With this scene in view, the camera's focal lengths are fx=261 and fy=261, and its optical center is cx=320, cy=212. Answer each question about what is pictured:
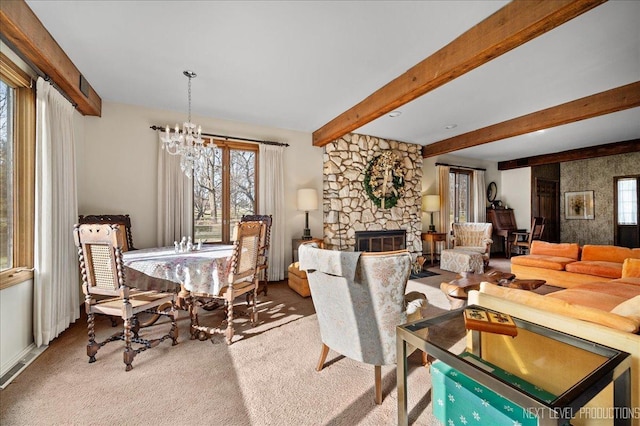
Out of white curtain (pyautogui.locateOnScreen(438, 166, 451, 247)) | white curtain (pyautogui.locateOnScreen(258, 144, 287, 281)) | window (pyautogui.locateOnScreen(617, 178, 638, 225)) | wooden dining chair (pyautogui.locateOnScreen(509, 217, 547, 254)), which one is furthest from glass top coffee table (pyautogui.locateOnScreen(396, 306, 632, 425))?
window (pyautogui.locateOnScreen(617, 178, 638, 225))

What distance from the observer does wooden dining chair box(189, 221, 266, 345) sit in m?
2.34

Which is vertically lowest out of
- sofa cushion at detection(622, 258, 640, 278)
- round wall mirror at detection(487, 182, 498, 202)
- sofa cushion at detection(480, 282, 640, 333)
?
sofa cushion at detection(622, 258, 640, 278)

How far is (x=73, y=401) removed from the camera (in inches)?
63.8

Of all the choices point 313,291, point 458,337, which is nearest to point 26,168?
point 313,291

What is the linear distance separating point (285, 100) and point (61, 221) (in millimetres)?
2741

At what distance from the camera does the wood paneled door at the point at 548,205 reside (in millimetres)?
6969

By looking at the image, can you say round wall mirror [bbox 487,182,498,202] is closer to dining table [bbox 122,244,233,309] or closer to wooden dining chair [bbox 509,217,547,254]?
wooden dining chair [bbox 509,217,547,254]

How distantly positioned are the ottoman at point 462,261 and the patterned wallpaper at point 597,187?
13.9 feet

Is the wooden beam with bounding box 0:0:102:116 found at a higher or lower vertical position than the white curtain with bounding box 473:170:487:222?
higher

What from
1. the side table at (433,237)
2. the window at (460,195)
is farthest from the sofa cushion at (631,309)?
the window at (460,195)

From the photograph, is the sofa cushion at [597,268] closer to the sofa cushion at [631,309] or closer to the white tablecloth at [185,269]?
the sofa cushion at [631,309]

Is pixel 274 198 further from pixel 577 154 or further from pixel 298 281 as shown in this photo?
pixel 577 154

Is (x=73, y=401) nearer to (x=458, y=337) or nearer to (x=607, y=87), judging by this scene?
(x=458, y=337)

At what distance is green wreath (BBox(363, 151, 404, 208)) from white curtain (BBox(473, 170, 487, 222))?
277 centimetres
